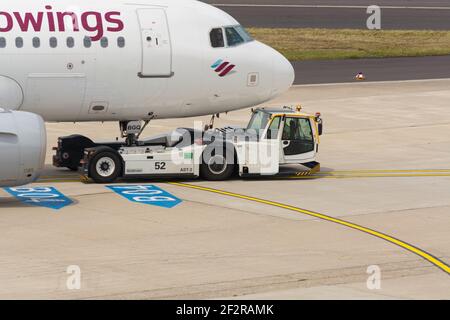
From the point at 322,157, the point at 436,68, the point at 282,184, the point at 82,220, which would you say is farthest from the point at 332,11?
the point at 82,220

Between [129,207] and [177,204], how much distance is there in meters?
1.38

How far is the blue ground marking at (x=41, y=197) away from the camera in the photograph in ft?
104

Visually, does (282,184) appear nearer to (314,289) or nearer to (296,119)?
(296,119)

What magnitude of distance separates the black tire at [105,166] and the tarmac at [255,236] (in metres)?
0.40

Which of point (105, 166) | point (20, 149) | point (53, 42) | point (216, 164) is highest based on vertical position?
point (53, 42)

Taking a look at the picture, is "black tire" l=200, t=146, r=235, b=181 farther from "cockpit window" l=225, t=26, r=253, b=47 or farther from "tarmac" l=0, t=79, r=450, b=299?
"cockpit window" l=225, t=26, r=253, b=47

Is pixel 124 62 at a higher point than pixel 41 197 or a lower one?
higher

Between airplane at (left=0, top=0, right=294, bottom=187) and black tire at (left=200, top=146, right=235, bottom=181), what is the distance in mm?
2024

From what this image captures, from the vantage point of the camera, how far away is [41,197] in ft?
107

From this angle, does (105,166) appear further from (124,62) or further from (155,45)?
(155,45)

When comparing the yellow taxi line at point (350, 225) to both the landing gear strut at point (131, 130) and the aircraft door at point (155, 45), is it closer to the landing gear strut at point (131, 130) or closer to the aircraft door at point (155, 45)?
the landing gear strut at point (131, 130)

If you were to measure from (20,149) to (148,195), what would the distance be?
4172 millimetres

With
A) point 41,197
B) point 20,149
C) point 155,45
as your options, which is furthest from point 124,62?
point 20,149

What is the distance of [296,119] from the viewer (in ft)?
119
